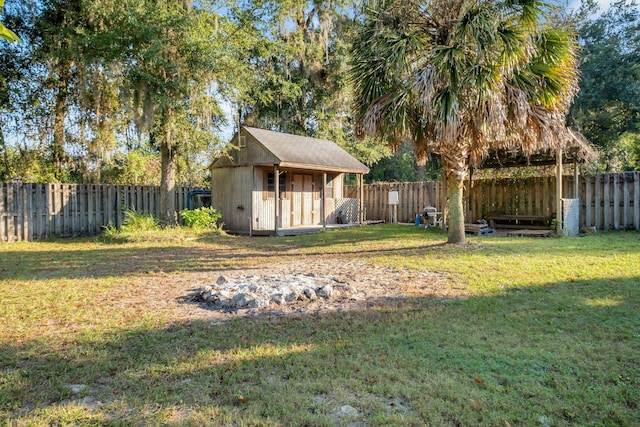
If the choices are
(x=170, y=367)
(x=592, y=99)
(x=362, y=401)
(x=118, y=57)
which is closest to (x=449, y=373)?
(x=362, y=401)

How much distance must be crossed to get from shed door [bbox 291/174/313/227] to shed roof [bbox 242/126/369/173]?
989 millimetres

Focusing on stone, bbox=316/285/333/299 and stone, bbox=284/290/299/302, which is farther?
stone, bbox=316/285/333/299

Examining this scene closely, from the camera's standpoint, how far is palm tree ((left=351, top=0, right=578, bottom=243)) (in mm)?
8469

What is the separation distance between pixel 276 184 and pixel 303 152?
8.07ft

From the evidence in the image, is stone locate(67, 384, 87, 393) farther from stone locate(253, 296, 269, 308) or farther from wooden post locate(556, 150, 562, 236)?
wooden post locate(556, 150, 562, 236)

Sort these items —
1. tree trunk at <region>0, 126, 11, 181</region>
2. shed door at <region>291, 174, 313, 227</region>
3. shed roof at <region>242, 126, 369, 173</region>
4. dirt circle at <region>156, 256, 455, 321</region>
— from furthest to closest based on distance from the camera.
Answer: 1. shed door at <region>291, 174, 313, 227</region>
2. shed roof at <region>242, 126, 369, 173</region>
3. tree trunk at <region>0, 126, 11, 181</region>
4. dirt circle at <region>156, 256, 455, 321</region>

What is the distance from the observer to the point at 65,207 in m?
13.6

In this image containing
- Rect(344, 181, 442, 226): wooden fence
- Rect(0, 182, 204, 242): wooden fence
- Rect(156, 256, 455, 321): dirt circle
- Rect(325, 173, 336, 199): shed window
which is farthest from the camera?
Rect(344, 181, 442, 226): wooden fence

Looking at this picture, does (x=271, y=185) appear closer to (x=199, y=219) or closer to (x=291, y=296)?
(x=199, y=219)

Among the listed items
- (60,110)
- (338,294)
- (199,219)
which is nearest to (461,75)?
(338,294)

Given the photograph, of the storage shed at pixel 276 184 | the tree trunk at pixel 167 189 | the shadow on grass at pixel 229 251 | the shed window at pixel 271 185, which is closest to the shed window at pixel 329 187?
the storage shed at pixel 276 184

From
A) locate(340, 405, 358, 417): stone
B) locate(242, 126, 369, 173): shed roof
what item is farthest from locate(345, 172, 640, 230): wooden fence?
locate(340, 405, 358, 417): stone

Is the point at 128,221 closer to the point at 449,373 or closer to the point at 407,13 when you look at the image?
the point at 407,13

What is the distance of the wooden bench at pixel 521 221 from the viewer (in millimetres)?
13289
